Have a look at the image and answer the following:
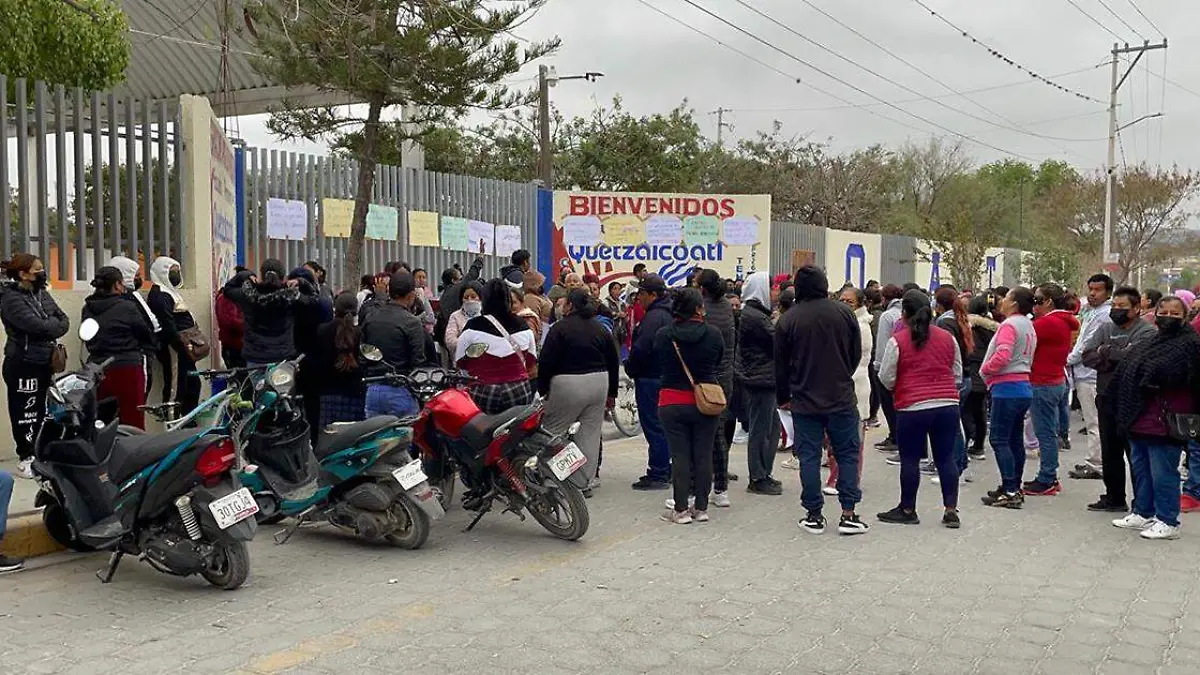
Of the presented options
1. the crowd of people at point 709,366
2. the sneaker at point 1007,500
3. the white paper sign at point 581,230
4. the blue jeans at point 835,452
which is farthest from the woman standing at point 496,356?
the white paper sign at point 581,230

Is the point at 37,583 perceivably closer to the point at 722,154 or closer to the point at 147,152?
the point at 147,152

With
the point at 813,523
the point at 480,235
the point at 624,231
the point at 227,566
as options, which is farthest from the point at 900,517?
the point at 624,231

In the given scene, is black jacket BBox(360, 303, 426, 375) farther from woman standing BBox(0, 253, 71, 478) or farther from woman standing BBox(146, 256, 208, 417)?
woman standing BBox(0, 253, 71, 478)

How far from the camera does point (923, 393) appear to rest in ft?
25.7

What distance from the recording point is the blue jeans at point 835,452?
7703 millimetres

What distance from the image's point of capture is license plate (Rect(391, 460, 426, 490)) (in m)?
6.84

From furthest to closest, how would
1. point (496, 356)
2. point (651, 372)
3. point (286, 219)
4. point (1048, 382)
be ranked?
point (286, 219) < point (1048, 382) < point (651, 372) < point (496, 356)

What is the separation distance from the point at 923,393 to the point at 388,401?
12.4 ft

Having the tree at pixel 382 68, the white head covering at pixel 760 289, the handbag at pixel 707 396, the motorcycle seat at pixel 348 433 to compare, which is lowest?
the motorcycle seat at pixel 348 433

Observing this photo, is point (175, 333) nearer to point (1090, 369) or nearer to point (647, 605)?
point (647, 605)

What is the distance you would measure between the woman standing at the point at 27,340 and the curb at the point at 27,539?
668 millimetres

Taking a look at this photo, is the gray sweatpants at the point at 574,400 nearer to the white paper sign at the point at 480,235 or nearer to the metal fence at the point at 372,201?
the metal fence at the point at 372,201

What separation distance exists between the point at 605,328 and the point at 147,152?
16.3 feet

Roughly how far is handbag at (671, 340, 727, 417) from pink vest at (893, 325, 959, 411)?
51.9 inches
